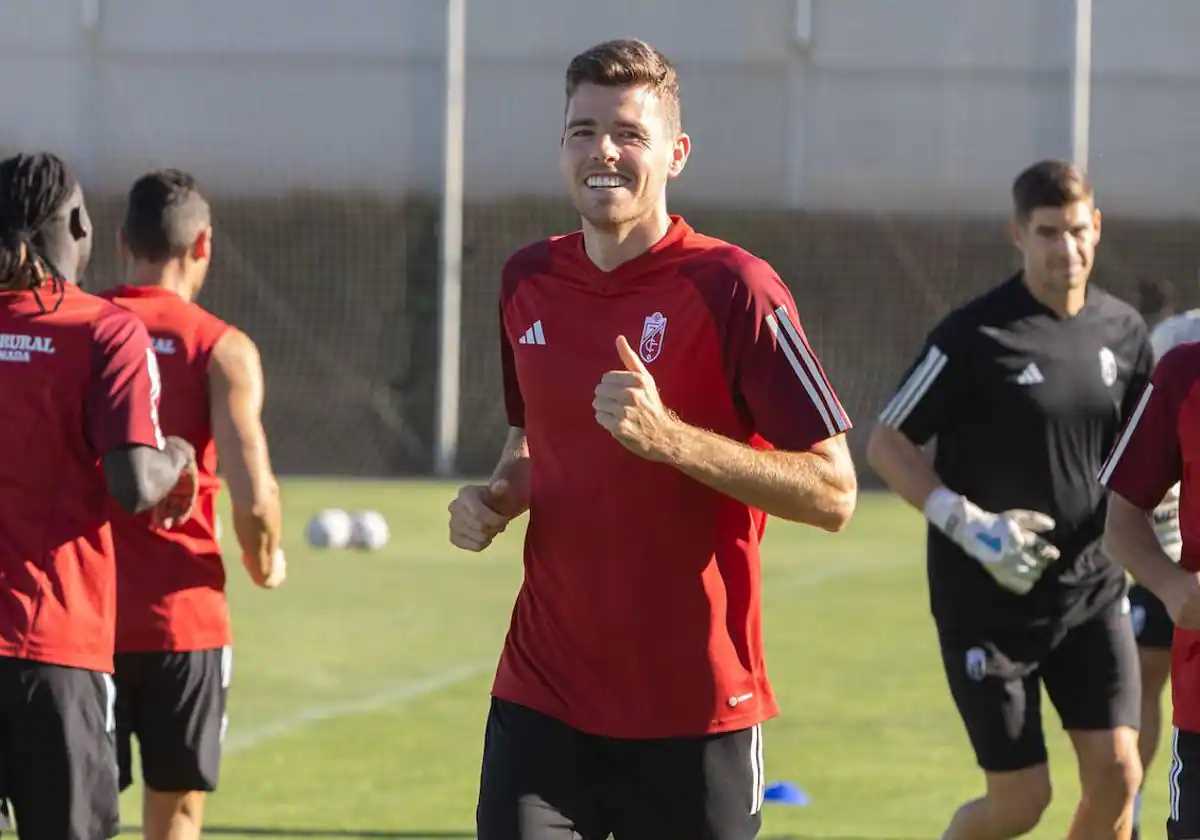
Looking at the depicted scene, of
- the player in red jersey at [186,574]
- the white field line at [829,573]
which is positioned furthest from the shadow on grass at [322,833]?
the white field line at [829,573]

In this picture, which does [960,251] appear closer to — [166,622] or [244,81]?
[244,81]

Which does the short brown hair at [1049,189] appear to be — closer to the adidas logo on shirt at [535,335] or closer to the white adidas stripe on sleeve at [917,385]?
the white adidas stripe on sleeve at [917,385]

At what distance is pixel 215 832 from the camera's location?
26.6ft

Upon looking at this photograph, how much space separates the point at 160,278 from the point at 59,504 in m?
1.50

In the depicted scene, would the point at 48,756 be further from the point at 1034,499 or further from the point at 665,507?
the point at 1034,499

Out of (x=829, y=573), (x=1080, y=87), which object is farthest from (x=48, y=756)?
(x=1080, y=87)

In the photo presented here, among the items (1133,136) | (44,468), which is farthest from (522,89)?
(44,468)

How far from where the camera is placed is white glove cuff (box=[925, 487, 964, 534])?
262 inches

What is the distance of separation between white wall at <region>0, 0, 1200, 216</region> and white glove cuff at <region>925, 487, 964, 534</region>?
19.1 m

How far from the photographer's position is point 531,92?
25906 mm

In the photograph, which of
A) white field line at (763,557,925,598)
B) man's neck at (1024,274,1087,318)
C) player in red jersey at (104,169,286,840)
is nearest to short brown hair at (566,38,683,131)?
player in red jersey at (104,169,286,840)

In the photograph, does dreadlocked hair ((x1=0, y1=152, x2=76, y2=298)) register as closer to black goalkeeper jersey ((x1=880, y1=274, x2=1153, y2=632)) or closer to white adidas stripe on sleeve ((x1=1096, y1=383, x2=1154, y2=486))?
white adidas stripe on sleeve ((x1=1096, y1=383, x2=1154, y2=486))

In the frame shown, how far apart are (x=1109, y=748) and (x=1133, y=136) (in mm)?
19495

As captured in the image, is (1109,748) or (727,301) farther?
(1109,748)
